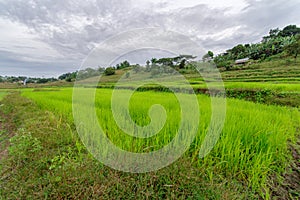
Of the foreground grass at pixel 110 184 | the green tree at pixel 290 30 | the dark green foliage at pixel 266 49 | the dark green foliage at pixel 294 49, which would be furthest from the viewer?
the green tree at pixel 290 30

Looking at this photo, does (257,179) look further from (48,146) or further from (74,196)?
(48,146)

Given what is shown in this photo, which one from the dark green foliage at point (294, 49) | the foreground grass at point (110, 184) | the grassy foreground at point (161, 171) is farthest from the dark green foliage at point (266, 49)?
the foreground grass at point (110, 184)

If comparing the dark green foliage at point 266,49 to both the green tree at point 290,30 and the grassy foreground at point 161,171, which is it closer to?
the green tree at point 290,30

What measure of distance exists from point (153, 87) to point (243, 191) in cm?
1025

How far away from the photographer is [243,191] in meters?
1.51

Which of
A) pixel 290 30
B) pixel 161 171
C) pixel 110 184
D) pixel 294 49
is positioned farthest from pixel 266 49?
pixel 110 184

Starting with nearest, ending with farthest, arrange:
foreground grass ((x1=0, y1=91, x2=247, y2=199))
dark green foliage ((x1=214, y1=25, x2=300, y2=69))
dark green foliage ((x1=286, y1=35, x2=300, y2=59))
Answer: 1. foreground grass ((x1=0, y1=91, x2=247, y2=199))
2. dark green foliage ((x1=286, y1=35, x2=300, y2=59))
3. dark green foliage ((x1=214, y1=25, x2=300, y2=69))

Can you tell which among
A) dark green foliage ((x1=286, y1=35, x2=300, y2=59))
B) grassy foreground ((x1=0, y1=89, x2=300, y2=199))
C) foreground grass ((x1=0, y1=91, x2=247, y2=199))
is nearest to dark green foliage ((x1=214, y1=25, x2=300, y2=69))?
dark green foliage ((x1=286, y1=35, x2=300, y2=59))

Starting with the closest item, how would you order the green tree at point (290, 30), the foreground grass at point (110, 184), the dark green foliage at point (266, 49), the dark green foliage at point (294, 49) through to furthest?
the foreground grass at point (110, 184) → the dark green foliage at point (294, 49) → the dark green foliage at point (266, 49) → the green tree at point (290, 30)

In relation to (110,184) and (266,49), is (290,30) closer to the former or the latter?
(266,49)

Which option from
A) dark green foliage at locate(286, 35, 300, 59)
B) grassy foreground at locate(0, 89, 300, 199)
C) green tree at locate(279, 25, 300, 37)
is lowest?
grassy foreground at locate(0, 89, 300, 199)

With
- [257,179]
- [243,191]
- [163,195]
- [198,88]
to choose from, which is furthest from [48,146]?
[198,88]

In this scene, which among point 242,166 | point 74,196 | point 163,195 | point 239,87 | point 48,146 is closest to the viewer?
point 74,196

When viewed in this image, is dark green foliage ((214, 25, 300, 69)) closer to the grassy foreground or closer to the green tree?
the green tree
